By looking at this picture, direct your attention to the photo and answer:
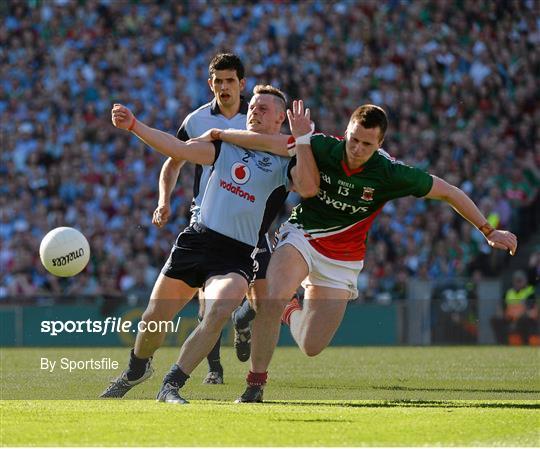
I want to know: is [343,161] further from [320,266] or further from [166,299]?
[166,299]

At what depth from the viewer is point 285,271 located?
956 cm

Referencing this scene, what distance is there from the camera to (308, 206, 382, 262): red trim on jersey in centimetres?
998

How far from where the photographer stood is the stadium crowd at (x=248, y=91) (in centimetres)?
2123

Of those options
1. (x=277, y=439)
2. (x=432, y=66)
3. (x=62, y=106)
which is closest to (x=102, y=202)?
(x=62, y=106)

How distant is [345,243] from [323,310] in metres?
0.58

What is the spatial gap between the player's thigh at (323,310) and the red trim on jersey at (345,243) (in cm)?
31

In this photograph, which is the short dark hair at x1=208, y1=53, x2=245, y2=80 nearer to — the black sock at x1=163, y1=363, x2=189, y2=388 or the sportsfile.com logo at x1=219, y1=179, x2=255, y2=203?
the sportsfile.com logo at x1=219, y1=179, x2=255, y2=203

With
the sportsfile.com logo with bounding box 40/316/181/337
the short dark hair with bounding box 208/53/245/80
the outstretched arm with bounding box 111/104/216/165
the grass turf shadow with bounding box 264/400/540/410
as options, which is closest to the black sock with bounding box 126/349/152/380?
the grass turf shadow with bounding box 264/400/540/410

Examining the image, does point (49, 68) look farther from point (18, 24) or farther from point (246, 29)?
point (246, 29)

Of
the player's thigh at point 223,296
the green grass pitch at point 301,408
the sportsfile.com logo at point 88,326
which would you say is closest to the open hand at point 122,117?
the player's thigh at point 223,296

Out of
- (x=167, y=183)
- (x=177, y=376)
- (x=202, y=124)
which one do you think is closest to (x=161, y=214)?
(x=167, y=183)

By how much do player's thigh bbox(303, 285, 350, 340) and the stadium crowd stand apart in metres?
9.73

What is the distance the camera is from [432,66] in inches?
950

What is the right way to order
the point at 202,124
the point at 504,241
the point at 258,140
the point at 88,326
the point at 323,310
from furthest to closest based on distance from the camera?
1. the point at 88,326
2. the point at 202,124
3. the point at 323,310
4. the point at 258,140
5. the point at 504,241
